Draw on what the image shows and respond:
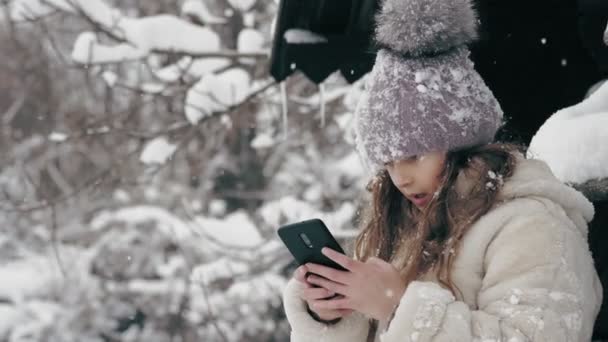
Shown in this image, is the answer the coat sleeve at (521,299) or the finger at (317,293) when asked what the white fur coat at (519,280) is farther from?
the finger at (317,293)

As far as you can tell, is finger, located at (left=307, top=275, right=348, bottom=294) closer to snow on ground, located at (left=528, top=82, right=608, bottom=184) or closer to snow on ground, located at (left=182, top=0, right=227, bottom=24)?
snow on ground, located at (left=528, top=82, right=608, bottom=184)

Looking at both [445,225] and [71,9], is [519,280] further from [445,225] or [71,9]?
[71,9]

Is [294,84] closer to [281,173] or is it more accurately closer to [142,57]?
[281,173]

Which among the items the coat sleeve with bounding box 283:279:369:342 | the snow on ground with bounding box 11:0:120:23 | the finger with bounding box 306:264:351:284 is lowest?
the snow on ground with bounding box 11:0:120:23

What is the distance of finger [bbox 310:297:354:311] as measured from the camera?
141 centimetres

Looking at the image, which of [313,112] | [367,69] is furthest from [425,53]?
[313,112]

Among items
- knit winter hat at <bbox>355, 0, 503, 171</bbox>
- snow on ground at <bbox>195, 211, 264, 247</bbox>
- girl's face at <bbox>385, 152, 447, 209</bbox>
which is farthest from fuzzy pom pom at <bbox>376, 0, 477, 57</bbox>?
snow on ground at <bbox>195, 211, 264, 247</bbox>

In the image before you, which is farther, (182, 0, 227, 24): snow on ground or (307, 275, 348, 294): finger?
(182, 0, 227, 24): snow on ground

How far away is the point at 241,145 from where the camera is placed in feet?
34.0

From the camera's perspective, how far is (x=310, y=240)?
143 cm

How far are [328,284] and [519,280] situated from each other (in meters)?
0.37

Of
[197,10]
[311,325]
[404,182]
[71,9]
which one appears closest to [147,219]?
[197,10]

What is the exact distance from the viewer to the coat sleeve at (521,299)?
125 centimetres

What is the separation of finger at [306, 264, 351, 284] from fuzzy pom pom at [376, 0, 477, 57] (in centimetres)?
53
